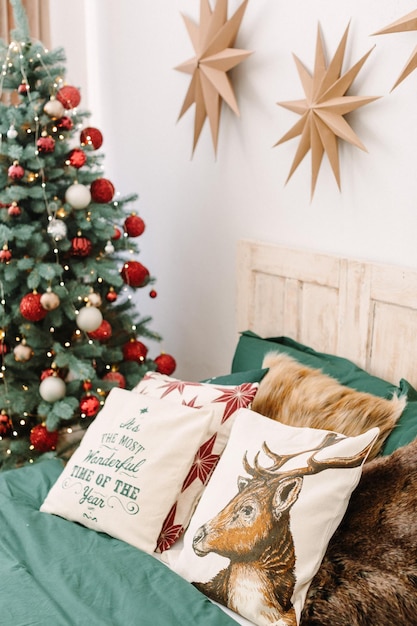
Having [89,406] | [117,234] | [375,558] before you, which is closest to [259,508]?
[375,558]

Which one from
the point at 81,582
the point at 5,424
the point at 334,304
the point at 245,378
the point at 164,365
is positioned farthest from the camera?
the point at 164,365

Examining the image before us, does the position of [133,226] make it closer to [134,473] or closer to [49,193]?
[49,193]

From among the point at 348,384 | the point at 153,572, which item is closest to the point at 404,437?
the point at 348,384

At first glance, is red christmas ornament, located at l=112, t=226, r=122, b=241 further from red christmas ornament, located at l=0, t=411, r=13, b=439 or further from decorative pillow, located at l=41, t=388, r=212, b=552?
decorative pillow, located at l=41, t=388, r=212, b=552

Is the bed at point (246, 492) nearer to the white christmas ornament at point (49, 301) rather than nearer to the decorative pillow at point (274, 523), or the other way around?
the decorative pillow at point (274, 523)

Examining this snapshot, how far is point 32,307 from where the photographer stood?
7.03 feet

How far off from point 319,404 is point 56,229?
104 cm

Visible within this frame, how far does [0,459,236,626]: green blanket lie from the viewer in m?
1.29

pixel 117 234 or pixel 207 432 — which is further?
pixel 117 234

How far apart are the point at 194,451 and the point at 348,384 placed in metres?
0.48

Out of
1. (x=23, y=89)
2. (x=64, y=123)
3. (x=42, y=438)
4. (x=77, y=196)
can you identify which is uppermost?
(x=23, y=89)

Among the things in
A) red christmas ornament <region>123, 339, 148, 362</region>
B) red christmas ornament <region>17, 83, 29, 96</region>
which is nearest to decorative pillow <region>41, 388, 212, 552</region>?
red christmas ornament <region>123, 339, 148, 362</region>

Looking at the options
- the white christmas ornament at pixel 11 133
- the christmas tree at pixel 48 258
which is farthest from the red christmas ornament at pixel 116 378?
the white christmas ornament at pixel 11 133

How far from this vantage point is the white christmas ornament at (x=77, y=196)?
222 centimetres
